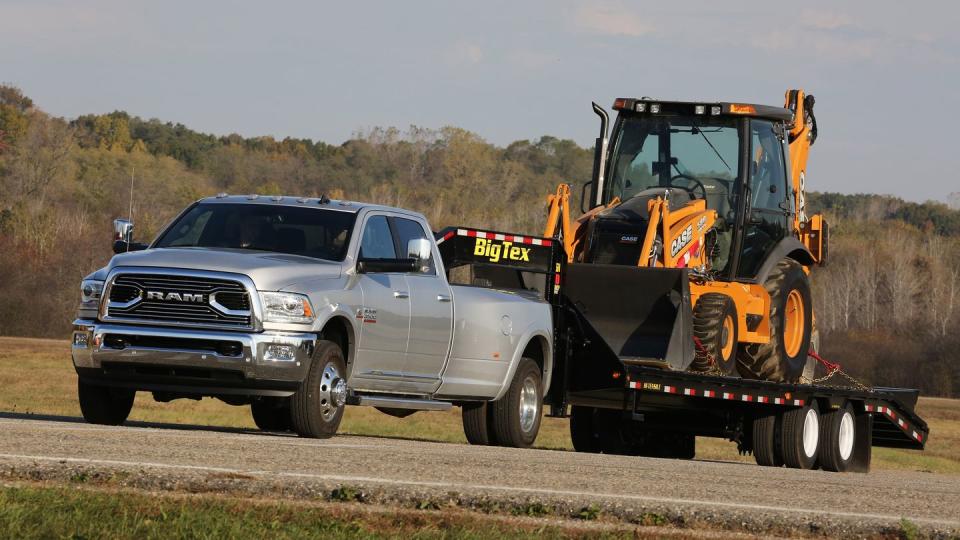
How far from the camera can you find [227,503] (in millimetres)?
8180

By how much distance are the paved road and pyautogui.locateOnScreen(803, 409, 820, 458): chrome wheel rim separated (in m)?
4.19

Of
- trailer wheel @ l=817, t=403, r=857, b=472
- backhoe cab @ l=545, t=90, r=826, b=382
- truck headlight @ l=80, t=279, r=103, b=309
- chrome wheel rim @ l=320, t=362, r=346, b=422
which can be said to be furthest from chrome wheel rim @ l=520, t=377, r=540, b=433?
truck headlight @ l=80, t=279, r=103, b=309

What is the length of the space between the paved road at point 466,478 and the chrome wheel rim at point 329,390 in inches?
18.5

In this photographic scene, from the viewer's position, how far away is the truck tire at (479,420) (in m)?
15.7

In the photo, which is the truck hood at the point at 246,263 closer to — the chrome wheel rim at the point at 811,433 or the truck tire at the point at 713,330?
the truck tire at the point at 713,330

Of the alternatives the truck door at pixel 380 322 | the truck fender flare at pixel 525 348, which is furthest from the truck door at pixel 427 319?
the truck fender flare at pixel 525 348

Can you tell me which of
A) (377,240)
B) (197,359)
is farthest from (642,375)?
(197,359)

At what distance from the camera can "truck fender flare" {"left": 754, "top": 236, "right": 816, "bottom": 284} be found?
1755 cm

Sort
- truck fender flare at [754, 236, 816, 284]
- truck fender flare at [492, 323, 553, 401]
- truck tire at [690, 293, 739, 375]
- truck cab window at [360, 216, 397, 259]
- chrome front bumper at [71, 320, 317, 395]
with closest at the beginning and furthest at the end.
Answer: chrome front bumper at [71, 320, 317, 395] < truck cab window at [360, 216, 397, 259] < truck fender flare at [492, 323, 553, 401] < truck tire at [690, 293, 739, 375] < truck fender flare at [754, 236, 816, 284]

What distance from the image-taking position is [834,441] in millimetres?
17297

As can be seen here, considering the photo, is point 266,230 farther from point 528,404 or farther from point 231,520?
point 231,520

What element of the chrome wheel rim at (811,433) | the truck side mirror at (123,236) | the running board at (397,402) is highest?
the truck side mirror at (123,236)

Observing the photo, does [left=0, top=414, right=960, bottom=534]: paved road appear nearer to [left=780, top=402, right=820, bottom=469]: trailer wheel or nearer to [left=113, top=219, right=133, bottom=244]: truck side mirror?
[left=113, top=219, right=133, bottom=244]: truck side mirror

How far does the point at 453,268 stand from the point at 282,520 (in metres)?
8.96
